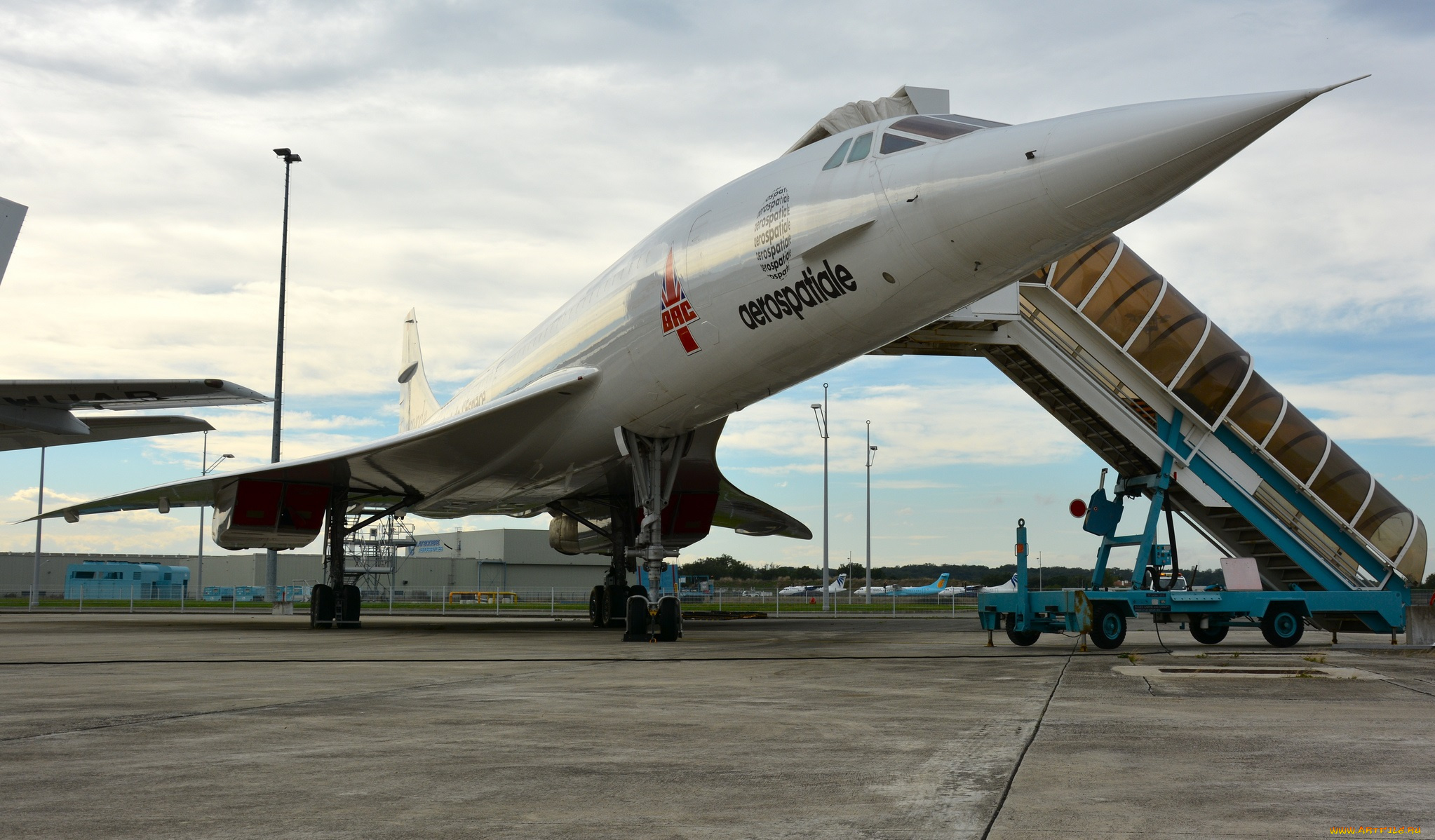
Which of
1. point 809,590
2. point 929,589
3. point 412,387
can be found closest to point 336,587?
point 412,387

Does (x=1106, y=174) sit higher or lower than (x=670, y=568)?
higher

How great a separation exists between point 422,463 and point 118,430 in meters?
7.79

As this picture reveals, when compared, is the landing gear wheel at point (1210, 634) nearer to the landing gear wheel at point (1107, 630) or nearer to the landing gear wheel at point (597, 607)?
the landing gear wheel at point (1107, 630)

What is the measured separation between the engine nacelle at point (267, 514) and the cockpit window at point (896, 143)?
10.9m

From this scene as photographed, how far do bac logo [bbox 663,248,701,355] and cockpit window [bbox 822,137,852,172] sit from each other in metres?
1.93

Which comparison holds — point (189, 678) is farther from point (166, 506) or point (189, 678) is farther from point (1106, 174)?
point (166, 506)

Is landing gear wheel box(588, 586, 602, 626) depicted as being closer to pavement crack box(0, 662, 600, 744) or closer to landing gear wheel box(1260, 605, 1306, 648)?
landing gear wheel box(1260, 605, 1306, 648)

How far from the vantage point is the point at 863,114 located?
31.0ft

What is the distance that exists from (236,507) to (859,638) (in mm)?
8753

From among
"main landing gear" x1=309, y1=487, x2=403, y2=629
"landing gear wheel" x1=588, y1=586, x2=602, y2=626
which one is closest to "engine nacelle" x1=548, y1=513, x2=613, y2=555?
"landing gear wheel" x1=588, y1=586, x2=602, y2=626

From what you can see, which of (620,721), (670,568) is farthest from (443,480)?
(620,721)

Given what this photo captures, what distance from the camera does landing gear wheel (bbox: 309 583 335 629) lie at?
16.3 meters

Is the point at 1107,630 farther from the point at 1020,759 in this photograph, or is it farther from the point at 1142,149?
the point at 1020,759

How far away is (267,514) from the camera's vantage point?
50.9ft
